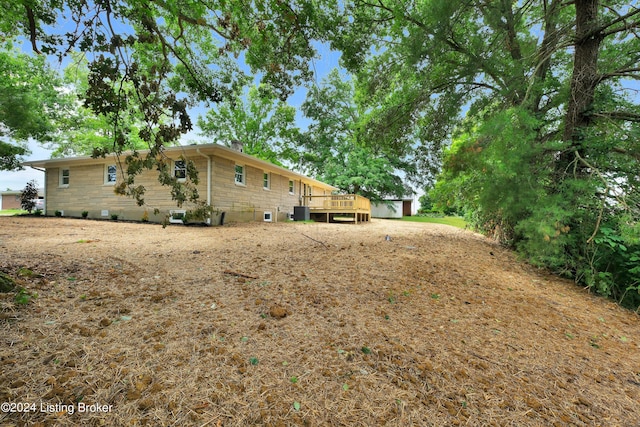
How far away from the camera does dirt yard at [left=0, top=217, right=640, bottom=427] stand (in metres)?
1.42

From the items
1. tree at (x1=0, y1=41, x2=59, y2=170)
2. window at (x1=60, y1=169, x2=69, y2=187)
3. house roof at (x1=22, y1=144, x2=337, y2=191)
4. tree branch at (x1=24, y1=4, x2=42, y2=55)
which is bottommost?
window at (x1=60, y1=169, x2=69, y2=187)

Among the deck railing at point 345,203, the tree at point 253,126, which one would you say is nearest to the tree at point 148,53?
the deck railing at point 345,203

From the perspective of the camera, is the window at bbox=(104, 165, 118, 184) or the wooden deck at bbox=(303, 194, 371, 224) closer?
the window at bbox=(104, 165, 118, 184)

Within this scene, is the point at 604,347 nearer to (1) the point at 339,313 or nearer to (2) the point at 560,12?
(1) the point at 339,313

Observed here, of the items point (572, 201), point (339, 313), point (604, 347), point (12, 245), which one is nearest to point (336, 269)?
point (339, 313)

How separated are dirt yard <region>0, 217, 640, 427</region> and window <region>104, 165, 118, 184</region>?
9782mm

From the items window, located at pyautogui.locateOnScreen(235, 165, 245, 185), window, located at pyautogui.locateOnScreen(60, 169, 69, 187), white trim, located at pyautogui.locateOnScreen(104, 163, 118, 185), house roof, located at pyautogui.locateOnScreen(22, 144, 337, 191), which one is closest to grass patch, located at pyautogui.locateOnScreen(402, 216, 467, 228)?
house roof, located at pyautogui.locateOnScreen(22, 144, 337, 191)

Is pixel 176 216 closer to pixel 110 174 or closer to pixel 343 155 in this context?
pixel 110 174

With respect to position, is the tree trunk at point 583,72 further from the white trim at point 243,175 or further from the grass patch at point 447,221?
the grass patch at point 447,221

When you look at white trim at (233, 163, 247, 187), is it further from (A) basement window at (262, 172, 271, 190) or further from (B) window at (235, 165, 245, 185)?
(A) basement window at (262, 172, 271, 190)

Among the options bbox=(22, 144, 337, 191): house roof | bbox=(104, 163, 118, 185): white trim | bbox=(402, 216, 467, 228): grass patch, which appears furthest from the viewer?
bbox=(402, 216, 467, 228): grass patch

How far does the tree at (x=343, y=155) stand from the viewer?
22453 millimetres

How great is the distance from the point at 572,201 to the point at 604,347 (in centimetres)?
247

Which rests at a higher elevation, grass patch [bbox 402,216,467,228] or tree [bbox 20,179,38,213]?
tree [bbox 20,179,38,213]
